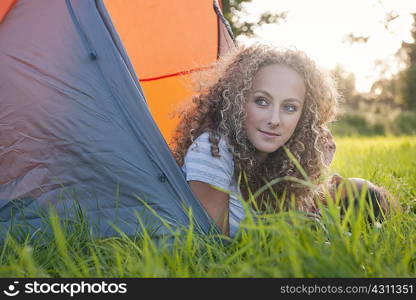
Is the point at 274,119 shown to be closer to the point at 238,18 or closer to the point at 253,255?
the point at 253,255

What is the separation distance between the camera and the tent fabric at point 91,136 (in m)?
1.72

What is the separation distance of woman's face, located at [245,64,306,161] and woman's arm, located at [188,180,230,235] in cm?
27

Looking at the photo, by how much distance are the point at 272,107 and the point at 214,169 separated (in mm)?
355

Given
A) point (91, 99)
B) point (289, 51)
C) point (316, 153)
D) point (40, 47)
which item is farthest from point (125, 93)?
point (316, 153)

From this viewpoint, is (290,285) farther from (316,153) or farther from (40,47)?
(40,47)

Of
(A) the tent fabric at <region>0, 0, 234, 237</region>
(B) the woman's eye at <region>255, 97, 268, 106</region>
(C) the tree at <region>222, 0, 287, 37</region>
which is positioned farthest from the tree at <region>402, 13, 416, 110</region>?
(A) the tent fabric at <region>0, 0, 234, 237</region>

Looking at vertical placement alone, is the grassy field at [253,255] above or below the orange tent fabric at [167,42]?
below

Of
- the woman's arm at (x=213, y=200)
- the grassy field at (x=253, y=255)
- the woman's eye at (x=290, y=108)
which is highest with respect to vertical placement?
the woman's eye at (x=290, y=108)

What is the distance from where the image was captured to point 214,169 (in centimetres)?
178

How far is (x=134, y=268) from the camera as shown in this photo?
1.13 metres

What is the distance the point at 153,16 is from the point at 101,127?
1085 millimetres

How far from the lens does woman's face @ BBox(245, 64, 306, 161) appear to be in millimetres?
1908

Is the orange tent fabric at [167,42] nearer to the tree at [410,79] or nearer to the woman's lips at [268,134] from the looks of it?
the woman's lips at [268,134]

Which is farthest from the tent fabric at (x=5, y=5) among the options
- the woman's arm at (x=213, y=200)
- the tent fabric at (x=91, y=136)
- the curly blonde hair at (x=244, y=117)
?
the woman's arm at (x=213, y=200)
